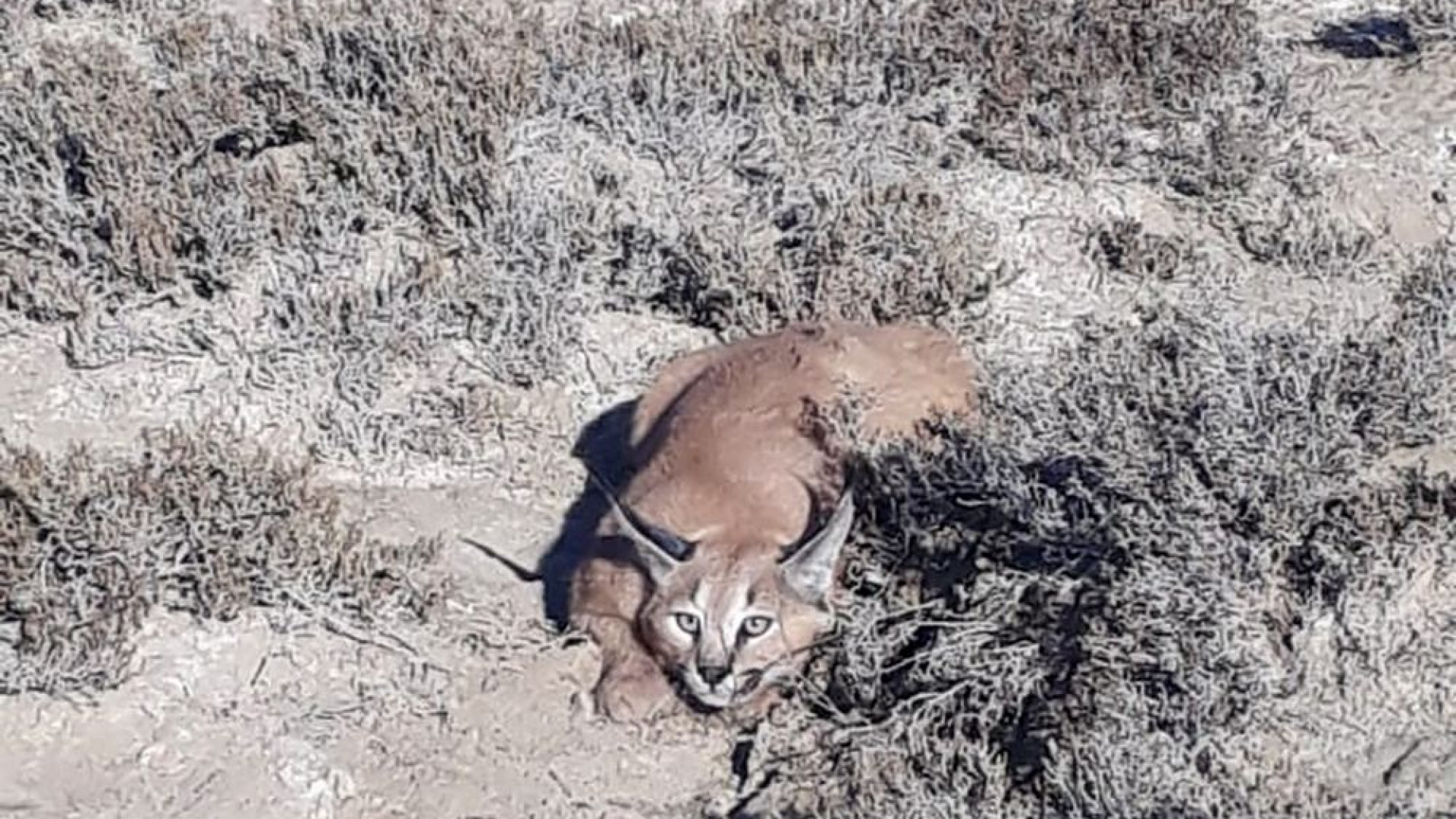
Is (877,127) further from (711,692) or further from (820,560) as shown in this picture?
(711,692)

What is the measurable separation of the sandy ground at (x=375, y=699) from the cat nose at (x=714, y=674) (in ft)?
0.54

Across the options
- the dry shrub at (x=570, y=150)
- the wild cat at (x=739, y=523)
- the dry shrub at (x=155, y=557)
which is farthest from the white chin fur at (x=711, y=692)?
the dry shrub at (x=570, y=150)

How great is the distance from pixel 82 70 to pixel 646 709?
14.2 ft

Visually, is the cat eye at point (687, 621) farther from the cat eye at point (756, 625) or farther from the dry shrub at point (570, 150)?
the dry shrub at point (570, 150)

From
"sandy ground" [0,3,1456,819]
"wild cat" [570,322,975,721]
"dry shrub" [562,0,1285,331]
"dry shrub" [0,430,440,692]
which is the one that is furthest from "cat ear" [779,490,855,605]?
"dry shrub" [562,0,1285,331]

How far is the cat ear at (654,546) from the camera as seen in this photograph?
6.97 meters

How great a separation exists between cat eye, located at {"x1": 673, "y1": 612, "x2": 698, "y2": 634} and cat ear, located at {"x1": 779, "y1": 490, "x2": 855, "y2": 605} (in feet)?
0.99

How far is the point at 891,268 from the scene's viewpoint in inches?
340

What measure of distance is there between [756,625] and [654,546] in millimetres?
380

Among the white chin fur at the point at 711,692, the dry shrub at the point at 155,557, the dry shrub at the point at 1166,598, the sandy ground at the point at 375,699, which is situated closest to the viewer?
the dry shrub at the point at 1166,598

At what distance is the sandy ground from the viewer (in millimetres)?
6652

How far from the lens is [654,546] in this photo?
6.96 meters

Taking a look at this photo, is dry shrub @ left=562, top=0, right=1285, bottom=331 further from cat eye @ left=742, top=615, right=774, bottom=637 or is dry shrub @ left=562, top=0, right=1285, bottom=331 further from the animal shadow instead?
cat eye @ left=742, top=615, right=774, bottom=637

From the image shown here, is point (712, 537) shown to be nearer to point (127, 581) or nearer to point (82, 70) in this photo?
point (127, 581)
